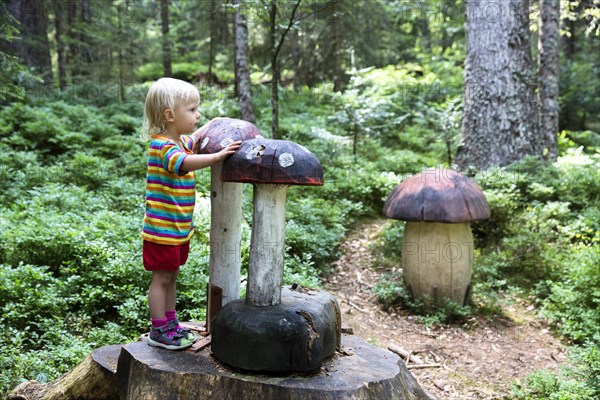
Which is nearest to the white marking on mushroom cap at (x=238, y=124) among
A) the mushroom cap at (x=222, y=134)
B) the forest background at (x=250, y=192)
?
the mushroom cap at (x=222, y=134)

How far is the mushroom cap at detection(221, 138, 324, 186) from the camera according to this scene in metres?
2.52

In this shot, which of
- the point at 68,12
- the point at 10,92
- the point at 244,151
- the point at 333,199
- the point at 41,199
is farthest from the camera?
the point at 68,12

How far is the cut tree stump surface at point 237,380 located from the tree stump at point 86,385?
296mm

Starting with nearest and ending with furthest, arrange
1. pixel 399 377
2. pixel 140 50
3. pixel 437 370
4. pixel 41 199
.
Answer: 1. pixel 399 377
2. pixel 437 370
3. pixel 41 199
4. pixel 140 50

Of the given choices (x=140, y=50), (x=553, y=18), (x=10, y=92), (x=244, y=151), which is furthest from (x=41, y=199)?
(x=553, y=18)

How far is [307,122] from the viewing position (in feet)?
41.3

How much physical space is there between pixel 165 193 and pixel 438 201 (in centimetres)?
328

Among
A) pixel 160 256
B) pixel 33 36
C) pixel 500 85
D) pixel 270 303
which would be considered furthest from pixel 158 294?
pixel 33 36

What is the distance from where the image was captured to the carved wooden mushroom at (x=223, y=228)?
301 centimetres

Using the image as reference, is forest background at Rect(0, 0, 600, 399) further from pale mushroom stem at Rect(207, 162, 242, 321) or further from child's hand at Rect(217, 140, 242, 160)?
child's hand at Rect(217, 140, 242, 160)

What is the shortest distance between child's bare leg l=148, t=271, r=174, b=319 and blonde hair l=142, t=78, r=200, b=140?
86 centimetres

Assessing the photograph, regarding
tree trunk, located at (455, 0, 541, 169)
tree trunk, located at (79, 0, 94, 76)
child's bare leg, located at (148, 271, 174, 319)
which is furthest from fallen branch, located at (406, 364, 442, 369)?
tree trunk, located at (79, 0, 94, 76)

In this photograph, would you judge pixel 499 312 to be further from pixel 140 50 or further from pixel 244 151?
pixel 140 50

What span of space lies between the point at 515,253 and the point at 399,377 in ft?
14.8
